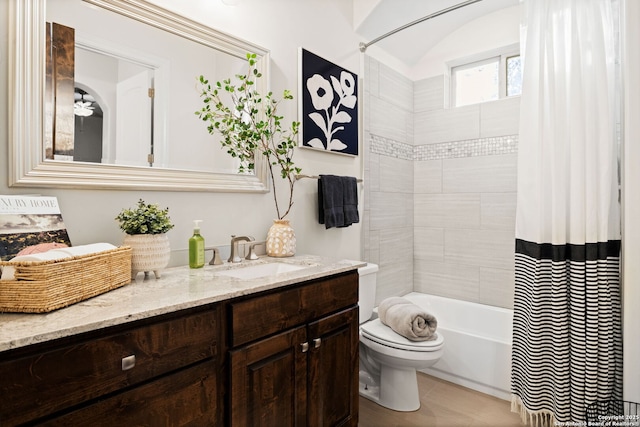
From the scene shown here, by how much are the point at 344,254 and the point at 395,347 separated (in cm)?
69

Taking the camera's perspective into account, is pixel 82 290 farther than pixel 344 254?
No

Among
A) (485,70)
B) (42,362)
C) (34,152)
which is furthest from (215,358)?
(485,70)

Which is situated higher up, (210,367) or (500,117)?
(500,117)

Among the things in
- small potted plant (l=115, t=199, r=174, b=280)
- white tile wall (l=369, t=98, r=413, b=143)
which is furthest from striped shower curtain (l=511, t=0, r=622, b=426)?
small potted plant (l=115, t=199, r=174, b=280)

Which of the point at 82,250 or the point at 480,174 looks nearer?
the point at 82,250

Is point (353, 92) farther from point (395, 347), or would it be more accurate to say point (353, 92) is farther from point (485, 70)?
point (395, 347)

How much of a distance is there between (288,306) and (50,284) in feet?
2.35

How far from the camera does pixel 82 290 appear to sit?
96 centimetres

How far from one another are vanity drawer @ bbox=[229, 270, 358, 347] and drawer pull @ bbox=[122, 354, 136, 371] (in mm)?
297

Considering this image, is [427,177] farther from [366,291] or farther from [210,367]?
[210,367]

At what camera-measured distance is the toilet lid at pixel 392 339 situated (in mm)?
1975

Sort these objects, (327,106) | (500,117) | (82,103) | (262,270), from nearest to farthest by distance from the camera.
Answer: (82,103)
(262,270)
(327,106)
(500,117)

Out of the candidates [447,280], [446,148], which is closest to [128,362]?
[447,280]

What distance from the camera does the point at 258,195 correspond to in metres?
1.90
